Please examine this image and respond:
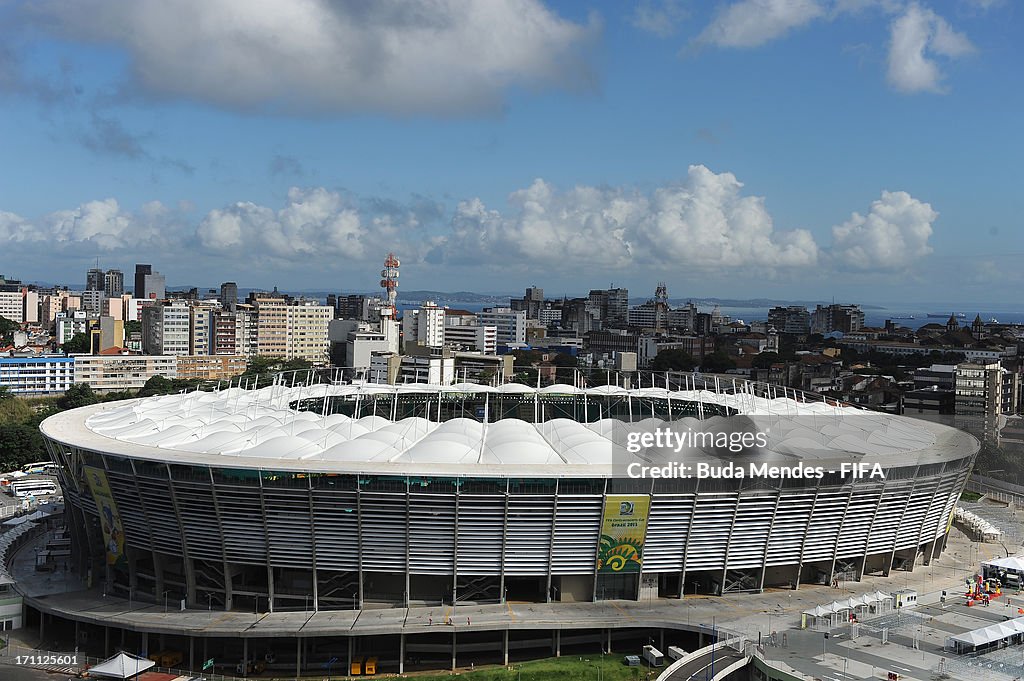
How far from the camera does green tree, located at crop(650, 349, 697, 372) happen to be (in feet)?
527

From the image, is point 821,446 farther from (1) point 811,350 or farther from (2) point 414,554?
(1) point 811,350

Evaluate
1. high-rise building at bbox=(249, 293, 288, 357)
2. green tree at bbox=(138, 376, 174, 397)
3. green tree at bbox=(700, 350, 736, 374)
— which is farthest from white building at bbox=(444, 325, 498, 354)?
green tree at bbox=(138, 376, 174, 397)

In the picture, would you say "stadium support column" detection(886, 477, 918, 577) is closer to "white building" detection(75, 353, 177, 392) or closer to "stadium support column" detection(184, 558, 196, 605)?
"stadium support column" detection(184, 558, 196, 605)

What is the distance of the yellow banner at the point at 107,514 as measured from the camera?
45.2 m

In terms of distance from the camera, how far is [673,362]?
161750 millimetres

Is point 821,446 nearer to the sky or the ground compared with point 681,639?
nearer to the sky

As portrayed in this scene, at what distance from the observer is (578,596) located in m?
→ 43.7

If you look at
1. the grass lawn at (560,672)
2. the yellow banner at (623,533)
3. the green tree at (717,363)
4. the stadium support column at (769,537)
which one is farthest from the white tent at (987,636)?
the green tree at (717,363)

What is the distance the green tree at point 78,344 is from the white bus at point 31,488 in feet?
257

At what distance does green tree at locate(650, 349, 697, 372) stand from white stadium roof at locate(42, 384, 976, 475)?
314 feet

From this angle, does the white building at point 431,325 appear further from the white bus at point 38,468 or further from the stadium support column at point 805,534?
the stadium support column at point 805,534

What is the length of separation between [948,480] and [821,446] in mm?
6706

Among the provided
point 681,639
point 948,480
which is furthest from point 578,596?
point 948,480

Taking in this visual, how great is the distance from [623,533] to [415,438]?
40.7 feet
